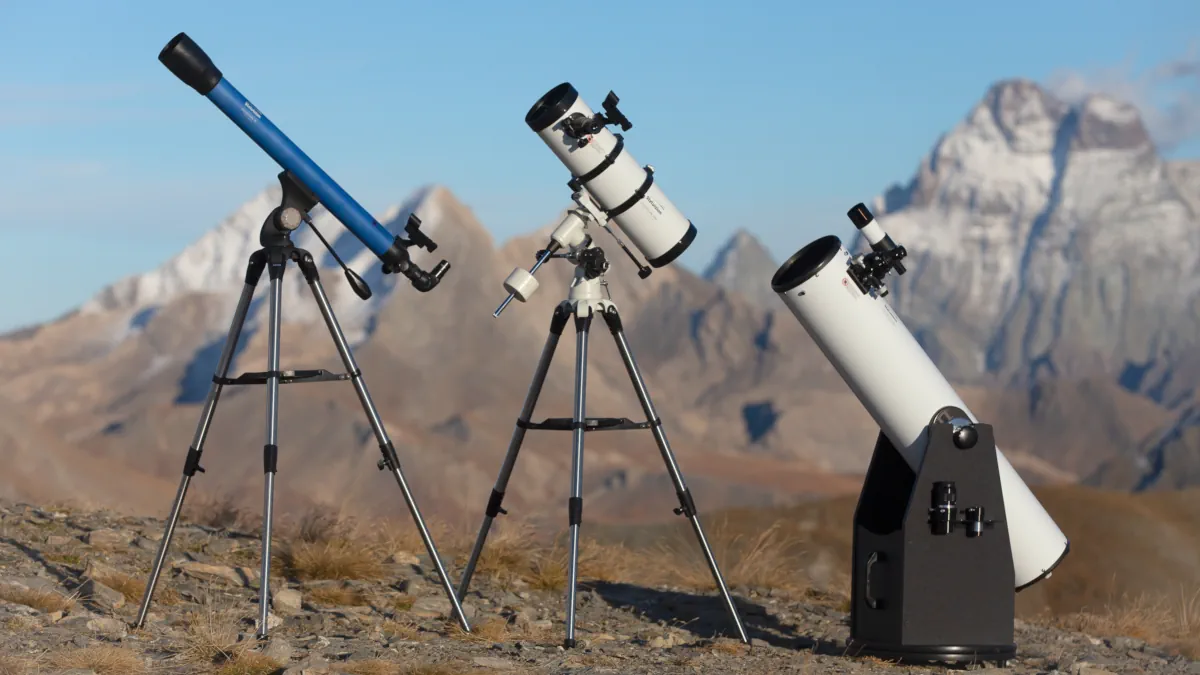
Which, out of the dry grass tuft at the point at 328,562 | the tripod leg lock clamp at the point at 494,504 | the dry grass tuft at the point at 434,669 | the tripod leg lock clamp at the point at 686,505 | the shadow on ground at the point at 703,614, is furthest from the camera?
the dry grass tuft at the point at 328,562

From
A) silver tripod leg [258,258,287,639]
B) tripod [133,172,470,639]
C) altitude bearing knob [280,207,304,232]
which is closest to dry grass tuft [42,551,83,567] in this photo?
tripod [133,172,470,639]

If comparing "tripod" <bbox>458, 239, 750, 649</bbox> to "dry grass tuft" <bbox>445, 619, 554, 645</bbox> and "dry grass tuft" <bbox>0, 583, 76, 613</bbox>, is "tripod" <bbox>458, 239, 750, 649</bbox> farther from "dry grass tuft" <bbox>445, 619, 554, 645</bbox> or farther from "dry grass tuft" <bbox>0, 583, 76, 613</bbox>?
"dry grass tuft" <bbox>0, 583, 76, 613</bbox>

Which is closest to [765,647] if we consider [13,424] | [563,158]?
[563,158]

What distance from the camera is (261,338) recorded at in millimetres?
164500

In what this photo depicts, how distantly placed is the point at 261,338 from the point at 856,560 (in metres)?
161

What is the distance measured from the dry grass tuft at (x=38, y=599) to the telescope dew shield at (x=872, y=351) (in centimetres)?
456

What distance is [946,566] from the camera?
850 centimetres

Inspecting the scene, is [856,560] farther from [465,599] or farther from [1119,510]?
[1119,510]

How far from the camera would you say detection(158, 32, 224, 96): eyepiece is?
7629mm

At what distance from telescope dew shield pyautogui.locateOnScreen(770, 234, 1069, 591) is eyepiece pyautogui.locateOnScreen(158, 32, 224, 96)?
11.2 feet

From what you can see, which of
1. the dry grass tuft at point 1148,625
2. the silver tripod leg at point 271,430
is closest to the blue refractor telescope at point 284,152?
the silver tripod leg at point 271,430

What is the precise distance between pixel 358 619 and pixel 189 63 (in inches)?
140

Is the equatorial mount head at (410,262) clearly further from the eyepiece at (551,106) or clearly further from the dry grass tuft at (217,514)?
the dry grass tuft at (217,514)

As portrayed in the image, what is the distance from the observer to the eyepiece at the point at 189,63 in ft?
25.0
